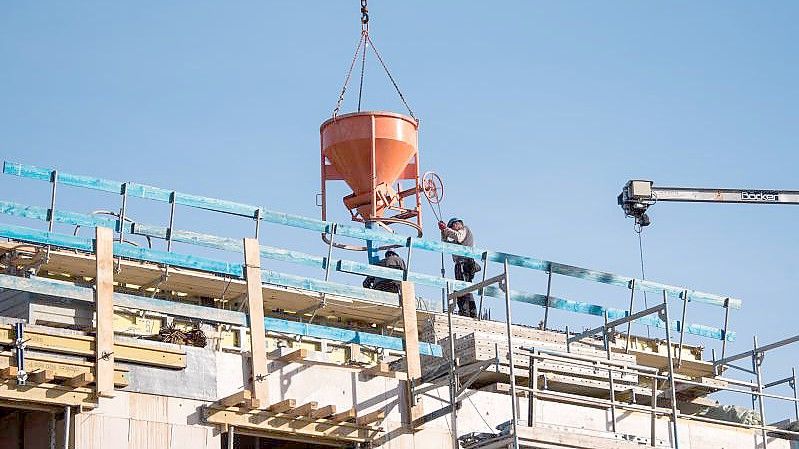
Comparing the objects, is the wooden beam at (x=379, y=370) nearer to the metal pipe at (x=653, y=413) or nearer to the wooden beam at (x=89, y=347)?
the wooden beam at (x=89, y=347)

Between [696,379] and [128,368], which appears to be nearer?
[128,368]

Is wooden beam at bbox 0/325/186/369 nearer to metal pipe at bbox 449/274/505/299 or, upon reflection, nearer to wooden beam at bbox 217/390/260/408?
wooden beam at bbox 217/390/260/408

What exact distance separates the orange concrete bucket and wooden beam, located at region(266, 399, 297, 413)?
11.3m

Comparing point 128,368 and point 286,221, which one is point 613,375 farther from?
point 128,368

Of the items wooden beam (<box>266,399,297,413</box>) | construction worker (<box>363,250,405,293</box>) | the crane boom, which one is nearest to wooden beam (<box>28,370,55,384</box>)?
wooden beam (<box>266,399,297,413</box>)

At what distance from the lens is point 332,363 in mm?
24625

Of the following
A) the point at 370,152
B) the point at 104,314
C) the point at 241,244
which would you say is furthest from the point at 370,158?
the point at 104,314

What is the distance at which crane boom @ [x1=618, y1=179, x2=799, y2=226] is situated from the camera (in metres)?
37.0

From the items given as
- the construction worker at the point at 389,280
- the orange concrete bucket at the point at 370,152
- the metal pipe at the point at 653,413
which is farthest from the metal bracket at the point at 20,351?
the orange concrete bucket at the point at 370,152

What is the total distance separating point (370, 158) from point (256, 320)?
10995 mm

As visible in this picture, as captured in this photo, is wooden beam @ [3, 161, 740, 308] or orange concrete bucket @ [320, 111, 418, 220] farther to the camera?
orange concrete bucket @ [320, 111, 418, 220]

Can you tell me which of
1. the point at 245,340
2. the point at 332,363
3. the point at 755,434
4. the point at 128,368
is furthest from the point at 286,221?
the point at 755,434

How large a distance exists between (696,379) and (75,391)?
16292 mm

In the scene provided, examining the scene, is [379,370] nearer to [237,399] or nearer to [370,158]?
[237,399]
